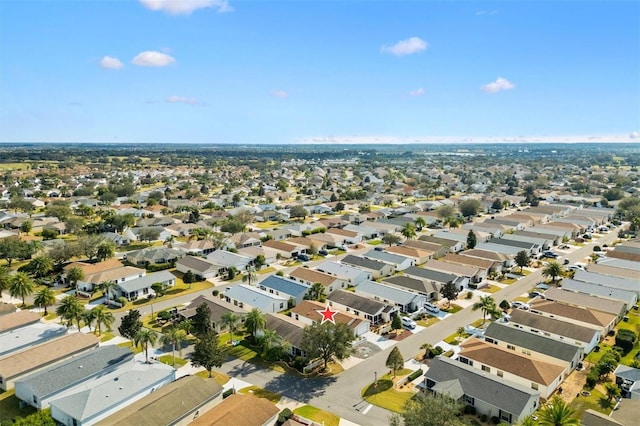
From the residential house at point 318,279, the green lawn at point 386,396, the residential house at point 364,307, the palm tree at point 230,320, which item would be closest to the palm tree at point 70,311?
the palm tree at point 230,320

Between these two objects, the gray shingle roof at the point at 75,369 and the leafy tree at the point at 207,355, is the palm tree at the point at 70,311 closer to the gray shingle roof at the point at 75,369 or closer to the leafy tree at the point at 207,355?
the gray shingle roof at the point at 75,369

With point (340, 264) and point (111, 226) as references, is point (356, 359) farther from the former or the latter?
point (111, 226)

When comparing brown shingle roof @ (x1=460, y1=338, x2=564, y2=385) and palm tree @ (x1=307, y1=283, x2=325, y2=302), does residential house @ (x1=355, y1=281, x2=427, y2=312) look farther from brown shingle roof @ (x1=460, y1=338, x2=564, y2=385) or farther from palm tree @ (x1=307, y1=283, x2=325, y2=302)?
brown shingle roof @ (x1=460, y1=338, x2=564, y2=385)

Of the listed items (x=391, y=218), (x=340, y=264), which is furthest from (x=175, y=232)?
(x=391, y=218)

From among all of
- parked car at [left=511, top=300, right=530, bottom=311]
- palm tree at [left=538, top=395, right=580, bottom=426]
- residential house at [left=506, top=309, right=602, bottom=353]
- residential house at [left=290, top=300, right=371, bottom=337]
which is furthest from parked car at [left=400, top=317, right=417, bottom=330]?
palm tree at [left=538, top=395, right=580, bottom=426]

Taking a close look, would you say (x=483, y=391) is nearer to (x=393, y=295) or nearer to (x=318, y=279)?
(x=393, y=295)

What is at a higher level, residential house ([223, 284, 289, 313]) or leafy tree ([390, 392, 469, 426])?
leafy tree ([390, 392, 469, 426])
